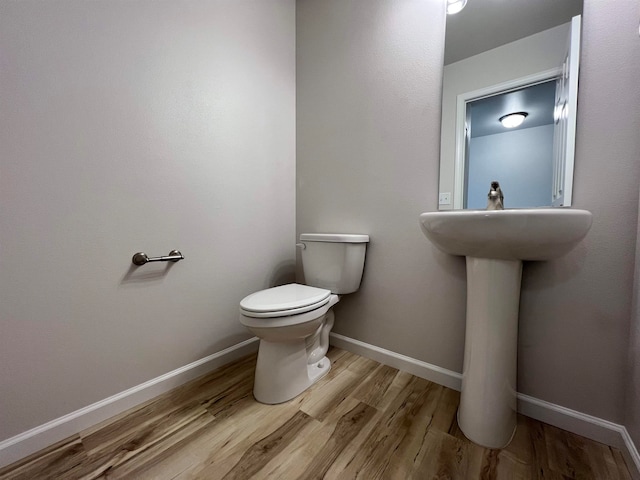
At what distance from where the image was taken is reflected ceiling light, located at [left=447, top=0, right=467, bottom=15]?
1.17m

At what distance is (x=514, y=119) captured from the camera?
44.5 inches

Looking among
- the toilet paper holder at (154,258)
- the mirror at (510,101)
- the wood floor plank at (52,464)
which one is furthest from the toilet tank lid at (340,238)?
the wood floor plank at (52,464)

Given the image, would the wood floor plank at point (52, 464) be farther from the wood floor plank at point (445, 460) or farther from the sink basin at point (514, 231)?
the sink basin at point (514, 231)

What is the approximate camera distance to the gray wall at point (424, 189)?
90cm

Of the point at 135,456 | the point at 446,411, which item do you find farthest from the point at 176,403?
the point at 446,411

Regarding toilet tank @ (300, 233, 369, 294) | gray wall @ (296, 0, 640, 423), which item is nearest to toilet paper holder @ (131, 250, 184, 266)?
toilet tank @ (300, 233, 369, 294)

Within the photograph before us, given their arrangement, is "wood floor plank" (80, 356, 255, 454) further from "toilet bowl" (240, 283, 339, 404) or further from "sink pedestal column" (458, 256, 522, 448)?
"sink pedestal column" (458, 256, 522, 448)

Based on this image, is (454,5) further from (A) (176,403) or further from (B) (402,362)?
(A) (176,403)

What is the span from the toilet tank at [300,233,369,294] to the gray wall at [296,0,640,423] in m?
0.10

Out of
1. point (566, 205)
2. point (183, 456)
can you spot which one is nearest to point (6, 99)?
point (183, 456)

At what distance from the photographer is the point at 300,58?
1.75 meters

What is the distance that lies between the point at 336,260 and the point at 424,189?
0.58 metres

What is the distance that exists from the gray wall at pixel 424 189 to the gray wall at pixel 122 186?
39cm

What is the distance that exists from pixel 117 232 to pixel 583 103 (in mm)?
1857
